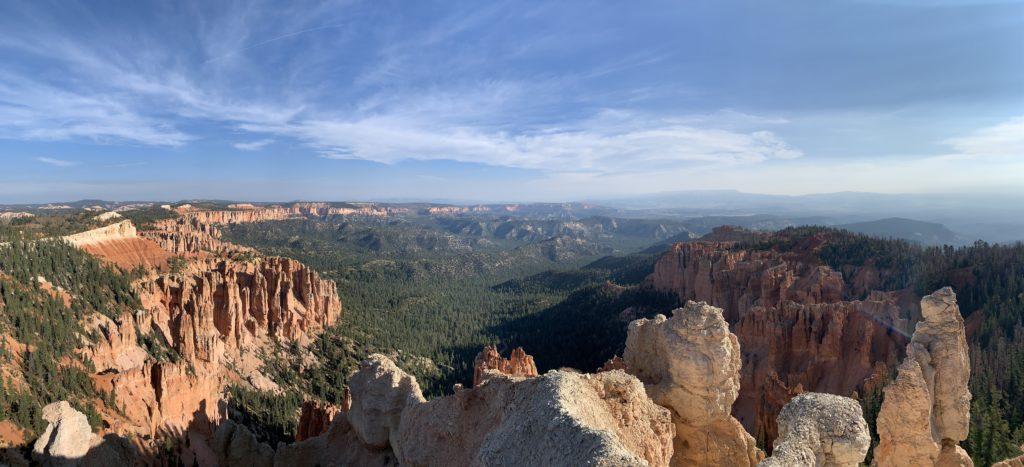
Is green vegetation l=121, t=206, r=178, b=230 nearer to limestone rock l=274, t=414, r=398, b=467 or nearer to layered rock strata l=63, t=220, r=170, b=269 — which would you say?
layered rock strata l=63, t=220, r=170, b=269

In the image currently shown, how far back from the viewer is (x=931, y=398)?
14.7m

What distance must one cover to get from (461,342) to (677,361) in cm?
6429

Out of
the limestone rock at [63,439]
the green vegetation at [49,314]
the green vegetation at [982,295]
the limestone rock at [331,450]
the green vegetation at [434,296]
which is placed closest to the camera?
the limestone rock at [63,439]

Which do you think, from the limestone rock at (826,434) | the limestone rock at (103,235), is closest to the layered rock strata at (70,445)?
the limestone rock at (826,434)

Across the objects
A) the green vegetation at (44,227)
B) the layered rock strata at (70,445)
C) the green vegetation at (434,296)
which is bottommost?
the green vegetation at (434,296)

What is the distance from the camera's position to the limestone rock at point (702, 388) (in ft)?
45.2

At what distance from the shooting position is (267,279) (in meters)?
61.1

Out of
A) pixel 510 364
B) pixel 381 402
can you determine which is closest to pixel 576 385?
pixel 381 402

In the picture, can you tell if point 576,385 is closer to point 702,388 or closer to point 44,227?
point 702,388

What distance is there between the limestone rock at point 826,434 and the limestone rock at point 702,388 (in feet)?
8.66

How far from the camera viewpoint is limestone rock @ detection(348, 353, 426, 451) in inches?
738

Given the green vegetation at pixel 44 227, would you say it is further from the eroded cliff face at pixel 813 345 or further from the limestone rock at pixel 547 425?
the eroded cliff face at pixel 813 345

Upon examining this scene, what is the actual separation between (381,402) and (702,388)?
40.4 ft

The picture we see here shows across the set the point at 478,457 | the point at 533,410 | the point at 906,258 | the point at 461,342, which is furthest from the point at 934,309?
the point at 461,342
